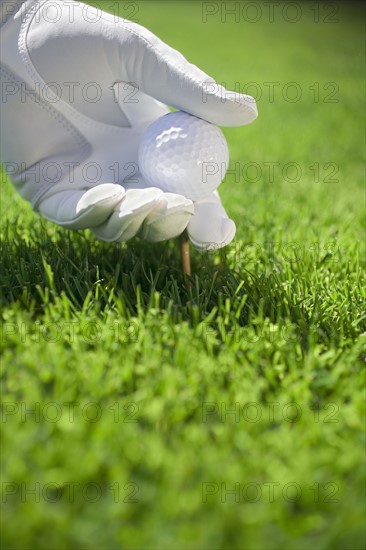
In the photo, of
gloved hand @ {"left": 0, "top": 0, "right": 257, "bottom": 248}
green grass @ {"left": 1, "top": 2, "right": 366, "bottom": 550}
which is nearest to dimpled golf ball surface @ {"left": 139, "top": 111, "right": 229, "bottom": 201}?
gloved hand @ {"left": 0, "top": 0, "right": 257, "bottom": 248}

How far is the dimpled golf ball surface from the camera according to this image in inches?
76.7

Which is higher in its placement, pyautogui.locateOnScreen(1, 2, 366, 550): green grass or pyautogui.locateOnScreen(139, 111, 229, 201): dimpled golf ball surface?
pyautogui.locateOnScreen(139, 111, 229, 201): dimpled golf ball surface

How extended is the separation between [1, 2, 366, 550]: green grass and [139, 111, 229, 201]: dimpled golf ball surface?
0.31m

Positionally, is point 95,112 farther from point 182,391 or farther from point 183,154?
point 182,391

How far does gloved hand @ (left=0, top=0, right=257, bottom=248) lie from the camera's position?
1.90 m

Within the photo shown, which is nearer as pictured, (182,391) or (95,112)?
(182,391)

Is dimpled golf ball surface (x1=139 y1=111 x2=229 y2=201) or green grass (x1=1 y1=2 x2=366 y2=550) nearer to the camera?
green grass (x1=1 y1=2 x2=366 y2=550)

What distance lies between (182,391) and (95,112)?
41.7 inches

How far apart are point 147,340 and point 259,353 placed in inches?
12.1

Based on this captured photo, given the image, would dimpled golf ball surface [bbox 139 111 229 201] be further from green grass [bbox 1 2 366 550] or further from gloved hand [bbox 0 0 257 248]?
green grass [bbox 1 2 366 550]

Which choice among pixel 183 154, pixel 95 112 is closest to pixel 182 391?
pixel 183 154

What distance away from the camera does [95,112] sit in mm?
2178

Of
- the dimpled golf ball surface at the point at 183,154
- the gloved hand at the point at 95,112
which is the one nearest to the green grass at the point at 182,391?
the gloved hand at the point at 95,112

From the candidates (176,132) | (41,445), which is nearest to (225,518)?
(41,445)
